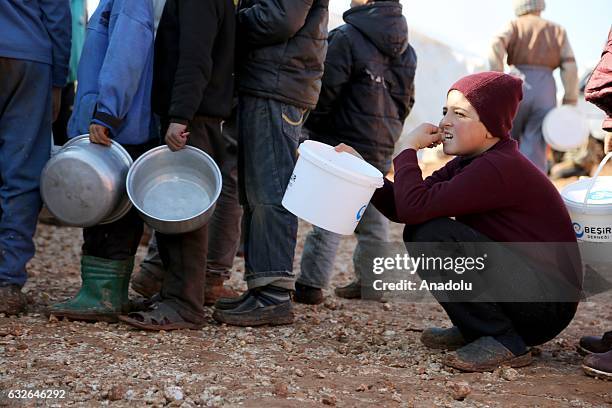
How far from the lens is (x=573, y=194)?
11.2 feet

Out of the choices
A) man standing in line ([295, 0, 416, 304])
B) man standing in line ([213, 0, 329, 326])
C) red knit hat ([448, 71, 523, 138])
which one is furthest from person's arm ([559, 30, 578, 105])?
red knit hat ([448, 71, 523, 138])

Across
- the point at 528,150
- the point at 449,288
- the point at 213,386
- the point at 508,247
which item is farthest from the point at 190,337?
the point at 528,150

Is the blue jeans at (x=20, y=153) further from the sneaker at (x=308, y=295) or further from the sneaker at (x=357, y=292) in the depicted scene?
the sneaker at (x=357, y=292)

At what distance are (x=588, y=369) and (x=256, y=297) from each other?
146 cm

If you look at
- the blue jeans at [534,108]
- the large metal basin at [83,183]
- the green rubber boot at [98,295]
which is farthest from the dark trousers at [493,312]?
the blue jeans at [534,108]

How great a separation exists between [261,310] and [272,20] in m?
1.27

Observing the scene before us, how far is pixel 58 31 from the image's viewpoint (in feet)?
12.8

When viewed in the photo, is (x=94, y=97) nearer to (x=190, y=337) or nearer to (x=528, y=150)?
(x=190, y=337)

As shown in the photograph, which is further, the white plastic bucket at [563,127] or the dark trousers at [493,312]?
the white plastic bucket at [563,127]

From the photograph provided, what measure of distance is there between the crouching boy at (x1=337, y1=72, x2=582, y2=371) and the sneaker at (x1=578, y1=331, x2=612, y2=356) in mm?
310

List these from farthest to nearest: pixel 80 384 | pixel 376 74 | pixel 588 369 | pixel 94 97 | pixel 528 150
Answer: pixel 528 150 → pixel 376 74 → pixel 94 97 → pixel 588 369 → pixel 80 384

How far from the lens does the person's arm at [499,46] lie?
22.6 ft

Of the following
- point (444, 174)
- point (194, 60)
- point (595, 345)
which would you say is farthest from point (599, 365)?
point (194, 60)

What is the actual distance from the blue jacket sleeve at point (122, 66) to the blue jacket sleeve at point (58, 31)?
474 millimetres
